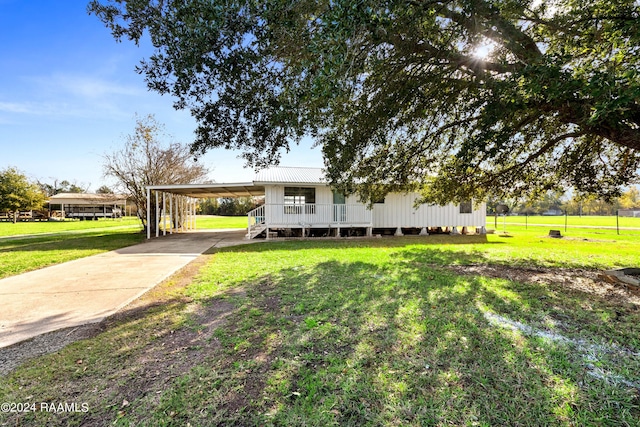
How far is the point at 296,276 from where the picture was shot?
5988mm

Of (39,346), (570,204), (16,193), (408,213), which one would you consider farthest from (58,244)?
(570,204)

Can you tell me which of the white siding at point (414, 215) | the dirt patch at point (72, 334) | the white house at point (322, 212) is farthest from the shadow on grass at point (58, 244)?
the white siding at point (414, 215)

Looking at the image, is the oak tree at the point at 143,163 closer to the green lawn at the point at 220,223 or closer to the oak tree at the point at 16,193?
the green lawn at the point at 220,223

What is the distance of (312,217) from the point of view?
13.9m

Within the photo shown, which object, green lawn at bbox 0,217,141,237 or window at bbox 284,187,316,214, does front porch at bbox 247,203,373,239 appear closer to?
window at bbox 284,187,316,214

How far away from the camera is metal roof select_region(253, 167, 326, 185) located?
1350 centimetres

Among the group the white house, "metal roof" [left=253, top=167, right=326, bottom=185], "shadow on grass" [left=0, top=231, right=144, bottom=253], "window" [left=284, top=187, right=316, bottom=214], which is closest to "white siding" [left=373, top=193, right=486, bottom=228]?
the white house

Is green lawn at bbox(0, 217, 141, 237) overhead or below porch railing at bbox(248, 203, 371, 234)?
below

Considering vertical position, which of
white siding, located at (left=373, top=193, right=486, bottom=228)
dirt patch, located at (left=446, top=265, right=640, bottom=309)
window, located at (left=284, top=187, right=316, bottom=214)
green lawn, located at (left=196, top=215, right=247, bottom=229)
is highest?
window, located at (left=284, top=187, right=316, bottom=214)

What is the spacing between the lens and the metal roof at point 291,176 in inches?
531

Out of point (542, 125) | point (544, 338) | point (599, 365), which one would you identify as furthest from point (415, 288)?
point (542, 125)

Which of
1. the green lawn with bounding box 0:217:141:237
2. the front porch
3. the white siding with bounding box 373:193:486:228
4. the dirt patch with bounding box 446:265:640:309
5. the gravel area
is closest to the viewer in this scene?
the gravel area

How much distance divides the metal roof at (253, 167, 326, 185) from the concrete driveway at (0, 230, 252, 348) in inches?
258

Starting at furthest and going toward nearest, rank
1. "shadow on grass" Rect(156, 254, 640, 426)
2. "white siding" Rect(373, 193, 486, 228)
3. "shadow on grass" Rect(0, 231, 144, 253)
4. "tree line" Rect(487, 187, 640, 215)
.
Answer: "white siding" Rect(373, 193, 486, 228) < "shadow on grass" Rect(0, 231, 144, 253) < "tree line" Rect(487, 187, 640, 215) < "shadow on grass" Rect(156, 254, 640, 426)
